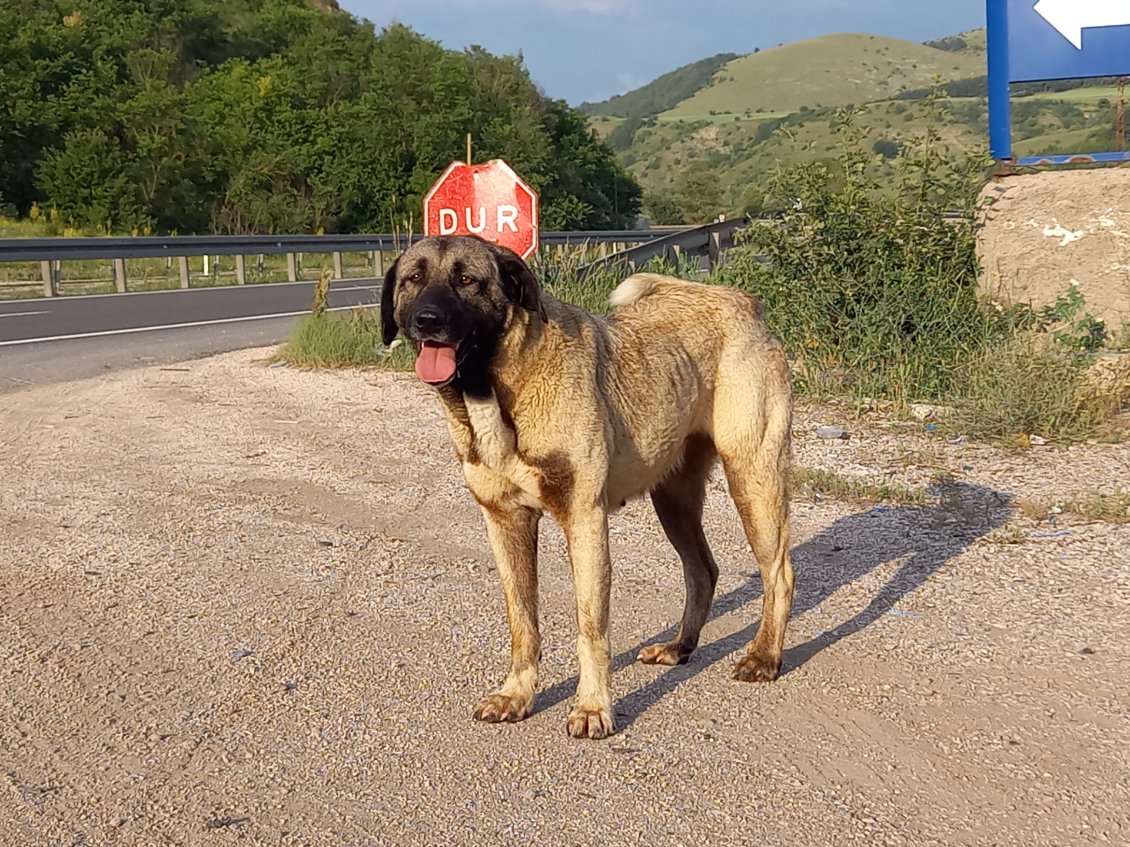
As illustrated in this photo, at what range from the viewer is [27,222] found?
33.0 metres

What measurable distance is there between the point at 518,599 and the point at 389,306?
3.57ft

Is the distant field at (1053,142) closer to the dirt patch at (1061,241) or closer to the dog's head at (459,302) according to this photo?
the dirt patch at (1061,241)

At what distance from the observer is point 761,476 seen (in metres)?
4.55

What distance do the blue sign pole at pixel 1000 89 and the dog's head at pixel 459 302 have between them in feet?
23.8

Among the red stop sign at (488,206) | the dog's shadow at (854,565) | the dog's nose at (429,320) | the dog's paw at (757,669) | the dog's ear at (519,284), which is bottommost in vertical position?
the dog's shadow at (854,565)

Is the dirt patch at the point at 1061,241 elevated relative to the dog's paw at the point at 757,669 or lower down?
elevated

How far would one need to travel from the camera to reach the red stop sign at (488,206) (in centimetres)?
1098

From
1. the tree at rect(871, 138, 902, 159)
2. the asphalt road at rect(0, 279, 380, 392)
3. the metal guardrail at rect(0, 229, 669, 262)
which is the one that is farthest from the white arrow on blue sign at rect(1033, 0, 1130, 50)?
the asphalt road at rect(0, 279, 380, 392)

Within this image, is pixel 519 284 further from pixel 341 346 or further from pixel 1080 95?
pixel 1080 95

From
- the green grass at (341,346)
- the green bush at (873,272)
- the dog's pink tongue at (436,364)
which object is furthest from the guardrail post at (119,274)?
the dog's pink tongue at (436,364)

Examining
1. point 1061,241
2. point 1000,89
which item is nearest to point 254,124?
point 1000,89

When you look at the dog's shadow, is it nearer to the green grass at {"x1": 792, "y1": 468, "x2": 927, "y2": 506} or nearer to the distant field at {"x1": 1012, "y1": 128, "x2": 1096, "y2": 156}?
the green grass at {"x1": 792, "y1": 468, "x2": 927, "y2": 506}

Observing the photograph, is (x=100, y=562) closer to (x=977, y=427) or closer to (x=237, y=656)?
(x=237, y=656)

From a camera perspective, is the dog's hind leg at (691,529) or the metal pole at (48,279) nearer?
the dog's hind leg at (691,529)
